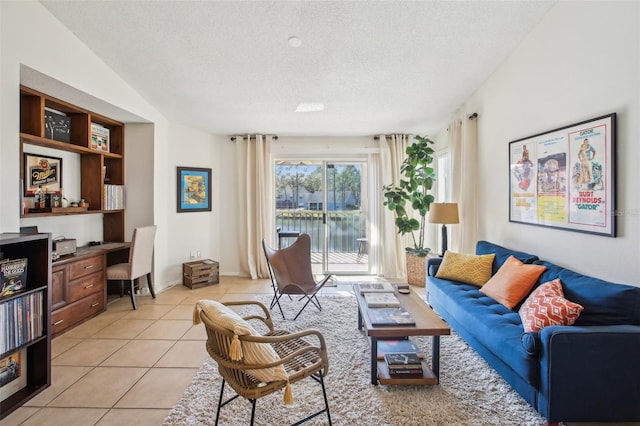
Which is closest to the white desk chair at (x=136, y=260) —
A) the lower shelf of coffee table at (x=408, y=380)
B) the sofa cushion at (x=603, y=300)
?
the lower shelf of coffee table at (x=408, y=380)

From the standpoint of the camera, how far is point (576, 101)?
2.25 m

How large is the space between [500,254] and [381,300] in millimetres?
1379

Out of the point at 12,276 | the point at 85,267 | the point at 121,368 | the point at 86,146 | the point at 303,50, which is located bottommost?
the point at 121,368

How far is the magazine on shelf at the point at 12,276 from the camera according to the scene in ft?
6.32

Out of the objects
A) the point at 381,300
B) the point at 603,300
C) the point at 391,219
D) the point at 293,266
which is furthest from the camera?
the point at 391,219

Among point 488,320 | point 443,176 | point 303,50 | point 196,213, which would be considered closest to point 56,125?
point 196,213

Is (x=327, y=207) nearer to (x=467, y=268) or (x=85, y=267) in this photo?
(x=467, y=268)

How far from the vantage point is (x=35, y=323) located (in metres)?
2.07

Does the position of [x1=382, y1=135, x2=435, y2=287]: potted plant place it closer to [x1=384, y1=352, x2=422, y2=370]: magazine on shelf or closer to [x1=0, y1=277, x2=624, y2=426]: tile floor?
[x1=384, y1=352, x2=422, y2=370]: magazine on shelf

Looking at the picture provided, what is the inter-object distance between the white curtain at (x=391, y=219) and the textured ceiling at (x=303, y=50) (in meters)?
0.89

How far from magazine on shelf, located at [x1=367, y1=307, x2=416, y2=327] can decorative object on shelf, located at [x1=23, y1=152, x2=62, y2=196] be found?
11.4 ft

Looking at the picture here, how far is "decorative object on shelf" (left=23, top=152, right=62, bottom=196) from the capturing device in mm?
2949

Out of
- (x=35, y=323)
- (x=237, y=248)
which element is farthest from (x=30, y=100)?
(x=237, y=248)

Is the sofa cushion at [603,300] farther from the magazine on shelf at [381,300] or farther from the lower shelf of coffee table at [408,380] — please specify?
the magazine on shelf at [381,300]
